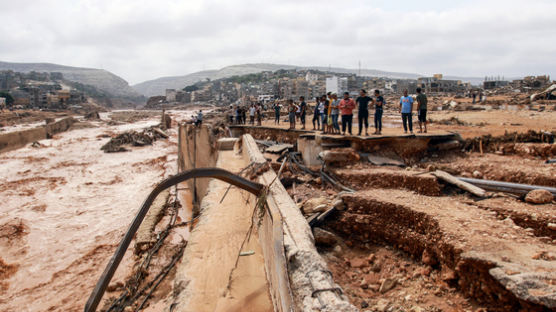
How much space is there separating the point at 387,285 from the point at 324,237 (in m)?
1.38

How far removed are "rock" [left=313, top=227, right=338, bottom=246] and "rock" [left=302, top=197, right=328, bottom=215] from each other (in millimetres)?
619

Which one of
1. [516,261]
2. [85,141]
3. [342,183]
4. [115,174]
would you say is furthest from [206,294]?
[85,141]

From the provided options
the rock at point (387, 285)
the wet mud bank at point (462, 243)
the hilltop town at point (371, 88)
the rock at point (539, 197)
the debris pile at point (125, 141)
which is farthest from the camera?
the hilltop town at point (371, 88)

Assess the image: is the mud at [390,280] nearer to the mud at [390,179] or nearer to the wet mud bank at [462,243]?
the wet mud bank at [462,243]

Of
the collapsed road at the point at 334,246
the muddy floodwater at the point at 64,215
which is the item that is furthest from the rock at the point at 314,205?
the muddy floodwater at the point at 64,215

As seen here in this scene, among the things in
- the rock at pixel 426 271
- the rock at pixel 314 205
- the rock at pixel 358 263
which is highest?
the rock at pixel 314 205

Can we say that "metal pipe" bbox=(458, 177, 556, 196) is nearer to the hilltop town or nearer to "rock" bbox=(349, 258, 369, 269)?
"rock" bbox=(349, 258, 369, 269)

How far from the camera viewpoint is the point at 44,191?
1609 centimetres

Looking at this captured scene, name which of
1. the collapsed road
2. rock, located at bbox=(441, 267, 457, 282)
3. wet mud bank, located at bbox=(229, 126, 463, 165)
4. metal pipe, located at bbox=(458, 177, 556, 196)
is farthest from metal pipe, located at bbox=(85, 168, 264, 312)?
wet mud bank, located at bbox=(229, 126, 463, 165)

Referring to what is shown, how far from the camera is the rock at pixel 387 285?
452 cm

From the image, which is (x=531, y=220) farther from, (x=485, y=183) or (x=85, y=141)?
(x=85, y=141)

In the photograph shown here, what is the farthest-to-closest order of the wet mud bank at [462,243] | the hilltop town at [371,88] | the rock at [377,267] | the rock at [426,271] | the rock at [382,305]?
1. the hilltop town at [371,88]
2. the rock at [377,267]
3. the rock at [426,271]
4. the rock at [382,305]
5. the wet mud bank at [462,243]

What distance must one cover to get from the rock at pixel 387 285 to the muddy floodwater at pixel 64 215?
20.1ft

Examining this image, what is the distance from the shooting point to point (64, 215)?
1305 cm
